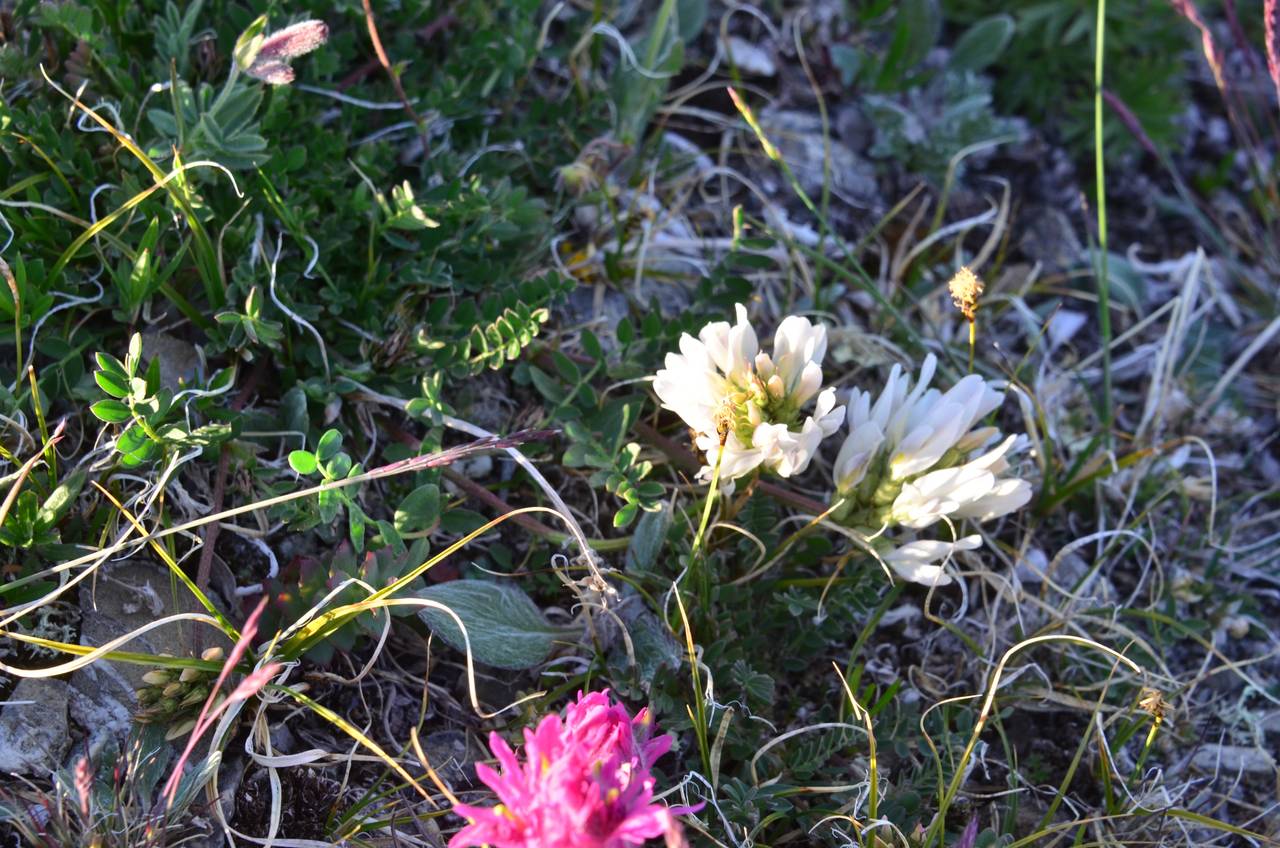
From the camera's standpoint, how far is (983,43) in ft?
10.6

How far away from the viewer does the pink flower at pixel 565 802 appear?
4.46 ft

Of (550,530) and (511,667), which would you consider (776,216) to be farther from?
(511,667)

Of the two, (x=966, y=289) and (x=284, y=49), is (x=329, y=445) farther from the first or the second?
(x=966, y=289)

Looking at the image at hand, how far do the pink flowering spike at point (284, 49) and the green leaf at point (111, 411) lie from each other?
24.2 inches

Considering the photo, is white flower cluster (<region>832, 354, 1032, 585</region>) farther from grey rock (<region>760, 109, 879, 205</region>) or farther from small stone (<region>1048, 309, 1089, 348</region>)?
grey rock (<region>760, 109, 879, 205</region>)

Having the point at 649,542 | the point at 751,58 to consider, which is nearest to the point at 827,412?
the point at 649,542

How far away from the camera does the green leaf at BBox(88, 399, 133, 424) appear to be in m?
1.83

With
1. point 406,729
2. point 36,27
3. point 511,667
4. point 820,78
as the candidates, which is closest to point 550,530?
point 511,667

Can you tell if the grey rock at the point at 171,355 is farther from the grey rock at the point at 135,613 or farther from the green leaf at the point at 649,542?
the green leaf at the point at 649,542

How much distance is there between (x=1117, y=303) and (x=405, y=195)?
6.46ft

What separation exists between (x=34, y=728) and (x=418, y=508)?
2.23 ft

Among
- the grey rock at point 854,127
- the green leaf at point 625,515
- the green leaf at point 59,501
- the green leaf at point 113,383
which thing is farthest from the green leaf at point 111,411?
the grey rock at point 854,127

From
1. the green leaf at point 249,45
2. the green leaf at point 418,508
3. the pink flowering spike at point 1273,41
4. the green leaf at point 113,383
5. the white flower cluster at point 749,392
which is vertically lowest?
the green leaf at point 418,508

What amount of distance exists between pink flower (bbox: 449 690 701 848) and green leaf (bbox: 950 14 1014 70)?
2.46 m
